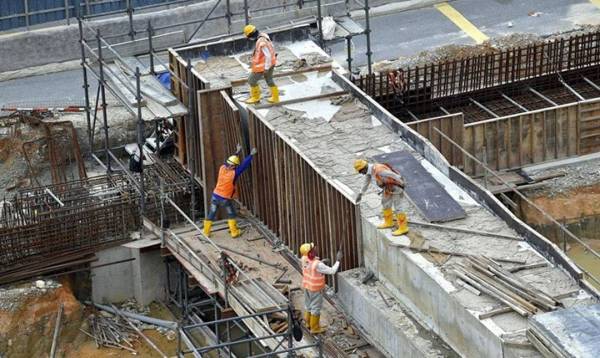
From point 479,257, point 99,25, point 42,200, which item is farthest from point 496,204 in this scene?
point 99,25

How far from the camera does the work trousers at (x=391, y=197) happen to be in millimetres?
29859

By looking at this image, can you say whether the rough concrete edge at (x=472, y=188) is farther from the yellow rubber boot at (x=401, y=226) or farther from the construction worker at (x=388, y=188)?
the yellow rubber boot at (x=401, y=226)

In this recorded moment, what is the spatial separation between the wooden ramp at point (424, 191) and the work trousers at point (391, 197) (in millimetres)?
719

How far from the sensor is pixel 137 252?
120ft

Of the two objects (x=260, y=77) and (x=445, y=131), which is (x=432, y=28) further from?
(x=260, y=77)

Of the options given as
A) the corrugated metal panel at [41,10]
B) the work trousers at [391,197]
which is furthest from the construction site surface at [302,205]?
the corrugated metal panel at [41,10]

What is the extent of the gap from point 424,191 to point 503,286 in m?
3.82

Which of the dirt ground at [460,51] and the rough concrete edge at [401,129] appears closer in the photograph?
the rough concrete edge at [401,129]

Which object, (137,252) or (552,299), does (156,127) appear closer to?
(137,252)

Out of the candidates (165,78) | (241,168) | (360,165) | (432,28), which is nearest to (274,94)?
(241,168)

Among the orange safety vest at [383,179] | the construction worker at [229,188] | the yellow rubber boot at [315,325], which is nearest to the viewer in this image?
the orange safety vest at [383,179]

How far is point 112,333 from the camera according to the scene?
35656 mm

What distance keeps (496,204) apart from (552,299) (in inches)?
140

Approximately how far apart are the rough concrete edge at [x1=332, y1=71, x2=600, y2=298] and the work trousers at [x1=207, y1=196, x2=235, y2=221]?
12.0 ft
